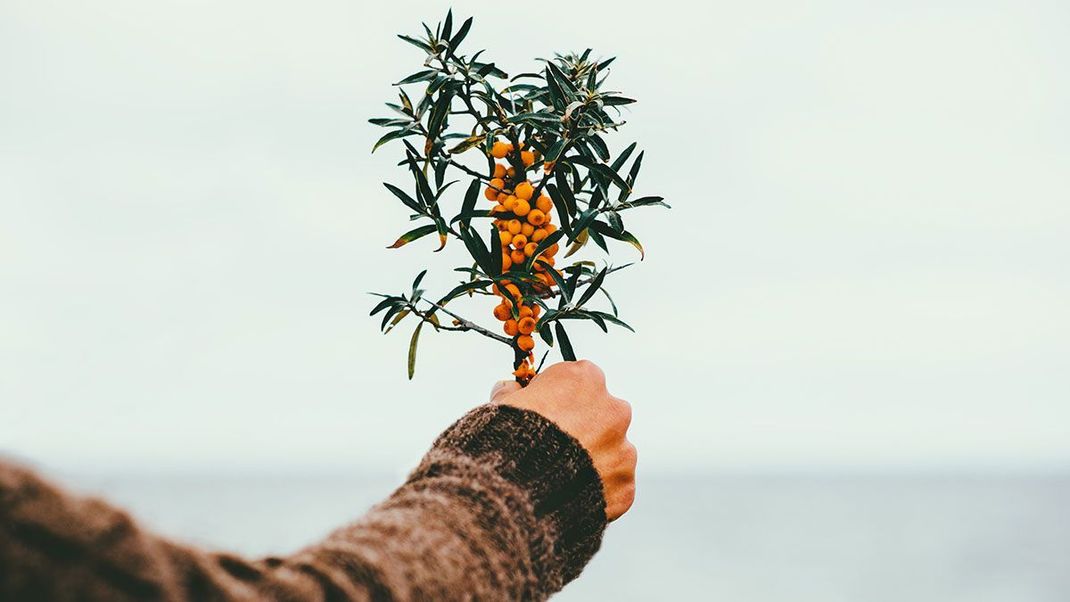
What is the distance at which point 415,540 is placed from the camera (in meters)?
1.28

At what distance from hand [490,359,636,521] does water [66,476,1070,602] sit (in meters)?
26.0

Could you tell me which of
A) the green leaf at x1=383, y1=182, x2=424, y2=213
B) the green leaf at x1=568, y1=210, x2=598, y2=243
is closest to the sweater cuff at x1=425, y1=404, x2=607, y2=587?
the green leaf at x1=568, y1=210, x2=598, y2=243

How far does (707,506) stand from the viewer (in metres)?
75.3

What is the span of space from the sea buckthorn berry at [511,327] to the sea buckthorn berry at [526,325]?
17 millimetres

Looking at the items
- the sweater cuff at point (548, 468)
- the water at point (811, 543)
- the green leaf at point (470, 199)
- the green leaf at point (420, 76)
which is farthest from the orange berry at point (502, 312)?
the water at point (811, 543)

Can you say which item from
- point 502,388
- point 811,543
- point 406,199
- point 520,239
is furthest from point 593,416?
point 811,543

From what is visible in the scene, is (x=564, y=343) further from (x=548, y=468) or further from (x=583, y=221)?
(x=548, y=468)

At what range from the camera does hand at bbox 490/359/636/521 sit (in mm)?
1796

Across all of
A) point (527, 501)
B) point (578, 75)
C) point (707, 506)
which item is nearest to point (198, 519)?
point (527, 501)

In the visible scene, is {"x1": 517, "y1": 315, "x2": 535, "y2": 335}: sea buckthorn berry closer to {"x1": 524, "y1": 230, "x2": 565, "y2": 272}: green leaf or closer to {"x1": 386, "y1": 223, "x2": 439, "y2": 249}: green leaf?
{"x1": 524, "y1": 230, "x2": 565, "y2": 272}: green leaf

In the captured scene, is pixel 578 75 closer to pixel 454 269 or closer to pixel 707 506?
pixel 454 269

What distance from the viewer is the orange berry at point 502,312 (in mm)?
2186

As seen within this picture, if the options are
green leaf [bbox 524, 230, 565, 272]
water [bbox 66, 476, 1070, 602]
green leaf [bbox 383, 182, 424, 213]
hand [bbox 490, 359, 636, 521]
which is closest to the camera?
hand [bbox 490, 359, 636, 521]

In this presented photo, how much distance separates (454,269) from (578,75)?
2.00 ft
